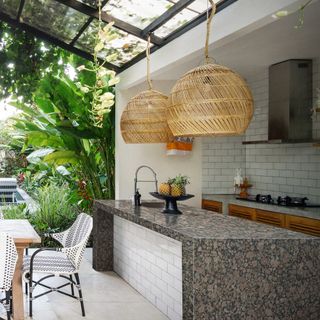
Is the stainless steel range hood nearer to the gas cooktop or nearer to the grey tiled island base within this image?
the gas cooktop

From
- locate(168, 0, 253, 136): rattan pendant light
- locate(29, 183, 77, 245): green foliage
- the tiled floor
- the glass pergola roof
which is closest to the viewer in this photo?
locate(168, 0, 253, 136): rattan pendant light

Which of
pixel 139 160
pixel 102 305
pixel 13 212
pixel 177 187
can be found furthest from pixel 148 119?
pixel 13 212

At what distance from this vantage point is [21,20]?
7008 mm

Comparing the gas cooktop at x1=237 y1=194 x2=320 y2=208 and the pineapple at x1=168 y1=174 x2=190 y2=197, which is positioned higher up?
the pineapple at x1=168 y1=174 x2=190 y2=197

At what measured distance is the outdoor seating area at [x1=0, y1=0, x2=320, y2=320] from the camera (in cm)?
355

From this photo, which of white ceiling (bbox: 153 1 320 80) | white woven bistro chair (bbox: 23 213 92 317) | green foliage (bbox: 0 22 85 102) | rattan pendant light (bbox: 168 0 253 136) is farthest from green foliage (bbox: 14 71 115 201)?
rattan pendant light (bbox: 168 0 253 136)

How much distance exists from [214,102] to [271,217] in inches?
131

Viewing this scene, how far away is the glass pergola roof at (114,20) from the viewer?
524 centimetres

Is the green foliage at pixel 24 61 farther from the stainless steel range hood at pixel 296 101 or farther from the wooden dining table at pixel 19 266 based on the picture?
the wooden dining table at pixel 19 266

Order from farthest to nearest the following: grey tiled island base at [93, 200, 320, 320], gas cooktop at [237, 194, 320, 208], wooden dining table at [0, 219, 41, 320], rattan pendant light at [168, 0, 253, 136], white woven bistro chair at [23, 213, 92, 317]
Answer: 1. gas cooktop at [237, 194, 320, 208]
2. white woven bistro chair at [23, 213, 92, 317]
3. wooden dining table at [0, 219, 41, 320]
4. grey tiled island base at [93, 200, 320, 320]
5. rattan pendant light at [168, 0, 253, 136]

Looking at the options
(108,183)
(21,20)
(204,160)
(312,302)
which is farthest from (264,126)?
(312,302)

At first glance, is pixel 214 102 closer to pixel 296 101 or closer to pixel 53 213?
pixel 296 101

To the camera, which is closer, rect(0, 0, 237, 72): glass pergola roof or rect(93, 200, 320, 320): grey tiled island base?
rect(93, 200, 320, 320): grey tiled island base

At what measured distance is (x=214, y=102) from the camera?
11.0ft
